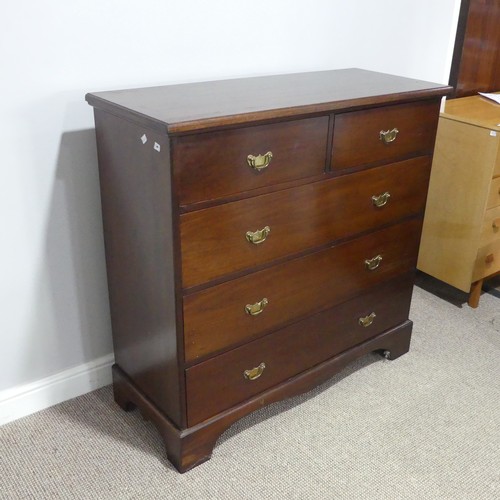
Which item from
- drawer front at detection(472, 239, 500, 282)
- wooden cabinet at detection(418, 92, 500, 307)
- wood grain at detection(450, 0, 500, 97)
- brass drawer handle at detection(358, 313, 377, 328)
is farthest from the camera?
wood grain at detection(450, 0, 500, 97)

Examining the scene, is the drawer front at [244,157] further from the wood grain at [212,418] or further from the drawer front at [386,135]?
the wood grain at [212,418]

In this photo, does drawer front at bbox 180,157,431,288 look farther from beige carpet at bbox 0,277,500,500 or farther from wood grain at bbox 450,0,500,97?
wood grain at bbox 450,0,500,97

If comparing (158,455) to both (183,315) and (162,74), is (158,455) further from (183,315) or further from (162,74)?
(162,74)

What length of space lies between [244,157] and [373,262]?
2.17 feet

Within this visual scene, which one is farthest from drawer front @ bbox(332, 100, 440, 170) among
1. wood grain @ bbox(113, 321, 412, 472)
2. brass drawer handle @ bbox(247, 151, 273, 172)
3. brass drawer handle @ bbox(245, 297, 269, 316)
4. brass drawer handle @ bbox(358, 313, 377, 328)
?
wood grain @ bbox(113, 321, 412, 472)

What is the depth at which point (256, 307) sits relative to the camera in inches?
60.8

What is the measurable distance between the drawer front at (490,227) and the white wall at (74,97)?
0.87m

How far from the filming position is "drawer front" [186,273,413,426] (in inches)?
60.6

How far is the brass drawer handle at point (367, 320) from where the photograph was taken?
1.89 metres

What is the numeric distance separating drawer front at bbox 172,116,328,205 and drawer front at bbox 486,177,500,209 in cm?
95

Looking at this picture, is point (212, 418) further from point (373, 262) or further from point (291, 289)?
point (373, 262)

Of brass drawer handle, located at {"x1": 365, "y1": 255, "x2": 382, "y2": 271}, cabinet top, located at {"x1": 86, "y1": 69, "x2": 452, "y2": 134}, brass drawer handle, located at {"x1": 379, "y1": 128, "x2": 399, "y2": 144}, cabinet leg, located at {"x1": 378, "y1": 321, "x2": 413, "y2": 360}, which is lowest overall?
cabinet leg, located at {"x1": 378, "y1": 321, "x2": 413, "y2": 360}

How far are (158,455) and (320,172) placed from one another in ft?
2.96

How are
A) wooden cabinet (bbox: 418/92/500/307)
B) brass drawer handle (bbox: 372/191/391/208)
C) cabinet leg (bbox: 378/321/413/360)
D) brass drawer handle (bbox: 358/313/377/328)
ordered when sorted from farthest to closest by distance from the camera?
wooden cabinet (bbox: 418/92/500/307) → cabinet leg (bbox: 378/321/413/360) → brass drawer handle (bbox: 358/313/377/328) → brass drawer handle (bbox: 372/191/391/208)
